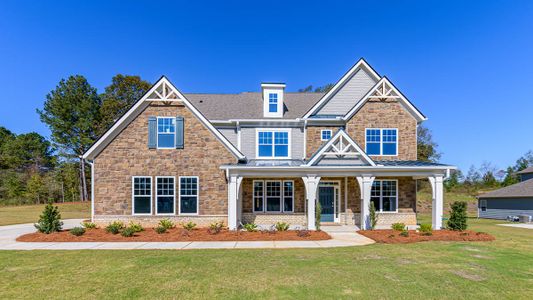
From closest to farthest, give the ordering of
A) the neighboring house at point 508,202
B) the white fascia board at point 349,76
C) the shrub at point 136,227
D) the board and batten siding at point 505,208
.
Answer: the shrub at point 136,227
the white fascia board at point 349,76
the board and batten siding at point 505,208
the neighboring house at point 508,202

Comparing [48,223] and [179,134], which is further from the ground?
[179,134]

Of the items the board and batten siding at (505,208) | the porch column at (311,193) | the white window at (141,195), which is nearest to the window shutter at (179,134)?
the white window at (141,195)

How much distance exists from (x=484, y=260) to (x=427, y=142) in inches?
1696

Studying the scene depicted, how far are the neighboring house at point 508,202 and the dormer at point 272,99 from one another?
2618cm

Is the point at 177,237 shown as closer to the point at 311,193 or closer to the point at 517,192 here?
the point at 311,193

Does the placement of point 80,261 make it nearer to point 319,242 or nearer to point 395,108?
point 319,242

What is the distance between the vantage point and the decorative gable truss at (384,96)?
17.8 meters

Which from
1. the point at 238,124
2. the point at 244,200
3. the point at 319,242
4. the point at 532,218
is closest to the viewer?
the point at 319,242

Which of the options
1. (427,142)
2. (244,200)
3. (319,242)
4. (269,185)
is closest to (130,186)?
(244,200)

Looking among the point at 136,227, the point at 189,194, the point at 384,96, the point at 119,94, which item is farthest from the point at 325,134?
the point at 119,94

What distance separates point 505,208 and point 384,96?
2392cm

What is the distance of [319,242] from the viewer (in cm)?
1239

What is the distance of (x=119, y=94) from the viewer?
135ft

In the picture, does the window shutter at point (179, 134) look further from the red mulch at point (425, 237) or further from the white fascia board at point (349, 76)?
the red mulch at point (425, 237)
